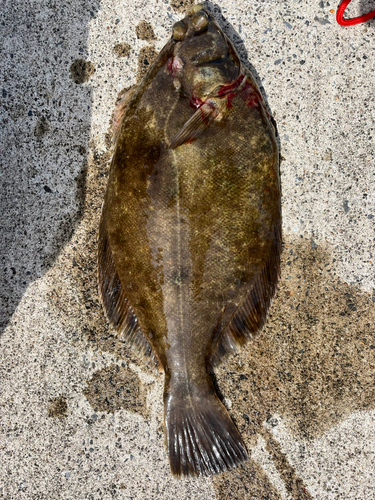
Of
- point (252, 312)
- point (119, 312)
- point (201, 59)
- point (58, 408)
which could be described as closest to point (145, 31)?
point (201, 59)

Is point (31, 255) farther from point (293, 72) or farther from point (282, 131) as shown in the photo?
point (293, 72)

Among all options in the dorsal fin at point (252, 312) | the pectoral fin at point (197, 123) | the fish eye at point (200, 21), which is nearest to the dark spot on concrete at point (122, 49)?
the fish eye at point (200, 21)

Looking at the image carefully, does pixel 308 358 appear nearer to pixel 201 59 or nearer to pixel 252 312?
pixel 252 312

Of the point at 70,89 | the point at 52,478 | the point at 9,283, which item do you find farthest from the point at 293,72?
the point at 52,478

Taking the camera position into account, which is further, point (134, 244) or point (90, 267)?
point (90, 267)

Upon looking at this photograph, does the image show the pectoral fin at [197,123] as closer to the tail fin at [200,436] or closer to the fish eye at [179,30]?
the fish eye at [179,30]

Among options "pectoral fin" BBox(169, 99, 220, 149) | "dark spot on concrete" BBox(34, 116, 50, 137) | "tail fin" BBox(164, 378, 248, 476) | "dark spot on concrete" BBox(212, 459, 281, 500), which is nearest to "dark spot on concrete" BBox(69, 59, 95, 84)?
"dark spot on concrete" BBox(34, 116, 50, 137)
